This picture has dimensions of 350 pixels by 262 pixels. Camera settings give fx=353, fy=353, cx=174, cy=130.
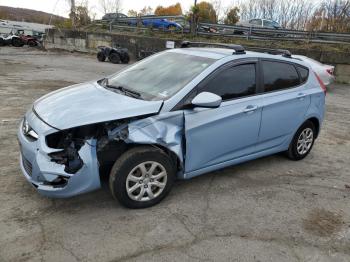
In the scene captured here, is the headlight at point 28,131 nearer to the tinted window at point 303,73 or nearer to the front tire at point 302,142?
the front tire at point 302,142

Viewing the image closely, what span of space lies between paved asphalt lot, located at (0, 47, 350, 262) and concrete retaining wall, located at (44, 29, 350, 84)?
13294 mm

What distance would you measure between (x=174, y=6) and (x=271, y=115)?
67.1 m

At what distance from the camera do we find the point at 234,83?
13.7 ft

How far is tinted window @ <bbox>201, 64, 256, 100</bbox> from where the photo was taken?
3.98 meters

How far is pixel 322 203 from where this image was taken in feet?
13.3

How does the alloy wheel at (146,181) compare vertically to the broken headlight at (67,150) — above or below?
below

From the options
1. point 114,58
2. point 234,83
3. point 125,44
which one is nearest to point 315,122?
point 234,83

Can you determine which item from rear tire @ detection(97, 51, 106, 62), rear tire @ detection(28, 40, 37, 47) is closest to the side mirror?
rear tire @ detection(97, 51, 106, 62)

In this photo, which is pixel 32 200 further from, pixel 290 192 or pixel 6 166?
pixel 290 192

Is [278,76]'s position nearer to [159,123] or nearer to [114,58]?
[159,123]

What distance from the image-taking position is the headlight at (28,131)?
341 centimetres

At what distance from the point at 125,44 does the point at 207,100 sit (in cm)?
2372

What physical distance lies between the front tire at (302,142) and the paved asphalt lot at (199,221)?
340 mm

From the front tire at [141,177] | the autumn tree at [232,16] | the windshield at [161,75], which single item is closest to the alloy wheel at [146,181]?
the front tire at [141,177]
